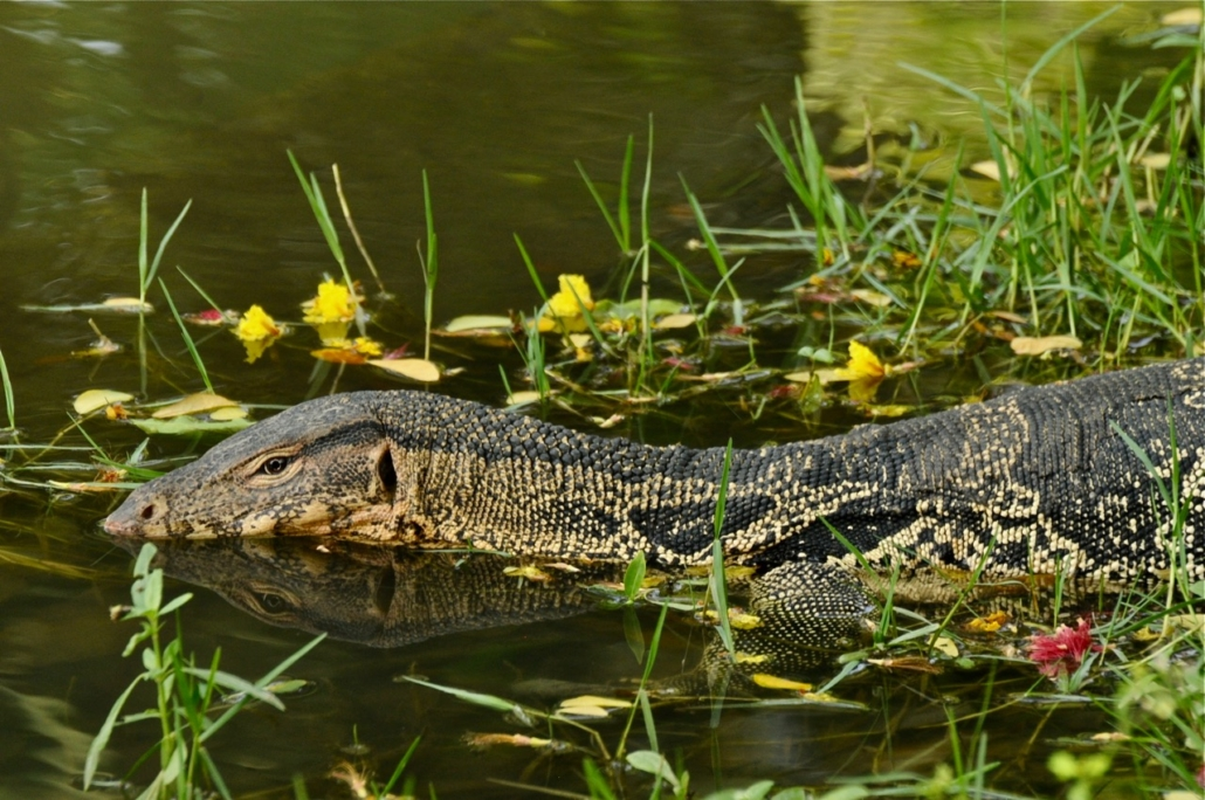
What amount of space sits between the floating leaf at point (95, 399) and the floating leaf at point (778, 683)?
330 centimetres

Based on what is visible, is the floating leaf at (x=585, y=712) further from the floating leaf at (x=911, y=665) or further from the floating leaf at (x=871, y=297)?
the floating leaf at (x=871, y=297)

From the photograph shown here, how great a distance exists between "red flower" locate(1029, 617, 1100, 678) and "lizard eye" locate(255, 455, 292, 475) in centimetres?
285

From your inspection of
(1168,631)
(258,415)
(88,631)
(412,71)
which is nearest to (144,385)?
(258,415)

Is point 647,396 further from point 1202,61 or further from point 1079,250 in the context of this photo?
point 1202,61

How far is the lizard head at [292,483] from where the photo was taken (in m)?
5.57

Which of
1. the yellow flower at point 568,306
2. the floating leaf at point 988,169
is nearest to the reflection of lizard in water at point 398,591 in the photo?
the yellow flower at point 568,306

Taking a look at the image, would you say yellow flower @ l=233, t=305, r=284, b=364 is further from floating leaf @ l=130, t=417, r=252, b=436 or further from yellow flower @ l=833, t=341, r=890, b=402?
yellow flower @ l=833, t=341, r=890, b=402

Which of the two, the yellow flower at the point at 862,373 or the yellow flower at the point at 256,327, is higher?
the yellow flower at the point at 256,327

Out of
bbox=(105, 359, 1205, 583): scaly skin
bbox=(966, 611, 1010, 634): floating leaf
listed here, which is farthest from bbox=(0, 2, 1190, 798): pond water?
bbox=(105, 359, 1205, 583): scaly skin

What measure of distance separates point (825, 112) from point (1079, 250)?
379cm

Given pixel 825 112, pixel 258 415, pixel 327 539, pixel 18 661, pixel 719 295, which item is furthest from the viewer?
pixel 825 112

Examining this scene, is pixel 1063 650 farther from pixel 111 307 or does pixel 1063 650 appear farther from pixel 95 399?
pixel 111 307

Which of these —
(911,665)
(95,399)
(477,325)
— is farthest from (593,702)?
(477,325)

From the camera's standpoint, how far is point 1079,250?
7.52 metres
